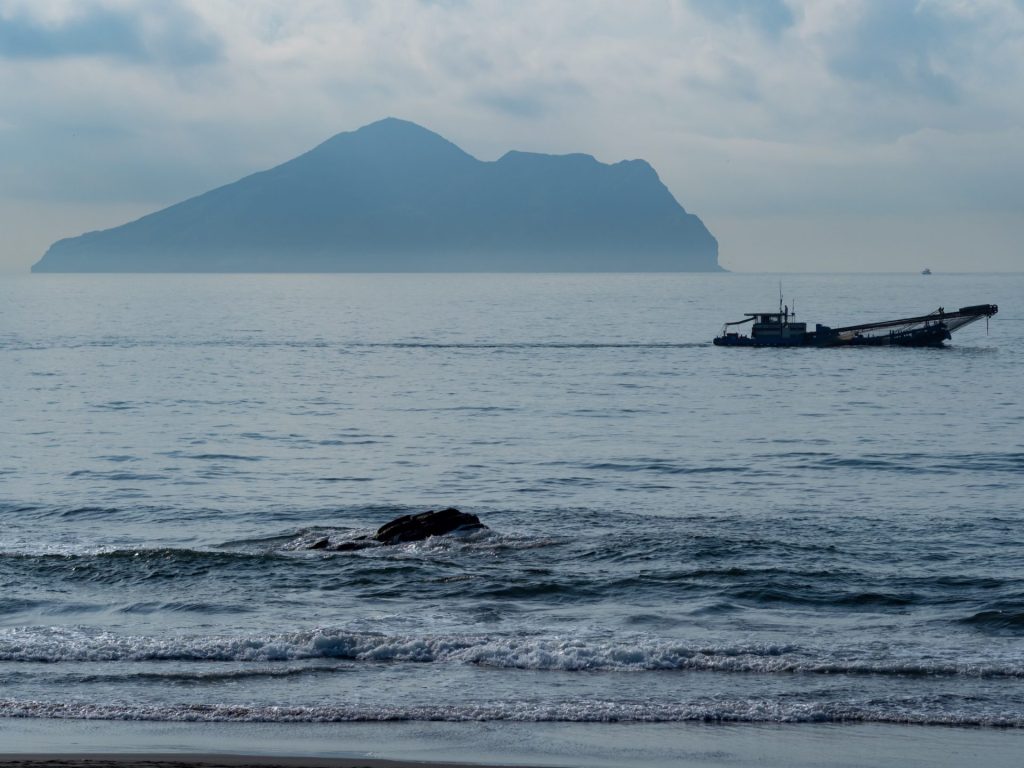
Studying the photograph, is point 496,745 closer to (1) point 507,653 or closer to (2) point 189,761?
(2) point 189,761

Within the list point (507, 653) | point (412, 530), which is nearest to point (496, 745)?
point (507, 653)

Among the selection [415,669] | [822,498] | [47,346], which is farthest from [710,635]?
[47,346]

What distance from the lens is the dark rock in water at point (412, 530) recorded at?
85.4ft

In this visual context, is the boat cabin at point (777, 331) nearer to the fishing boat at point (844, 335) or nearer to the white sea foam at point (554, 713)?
the fishing boat at point (844, 335)

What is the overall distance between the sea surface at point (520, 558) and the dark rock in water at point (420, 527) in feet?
2.39

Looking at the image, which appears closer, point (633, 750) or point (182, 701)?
point (633, 750)

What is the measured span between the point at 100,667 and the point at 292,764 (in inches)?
219

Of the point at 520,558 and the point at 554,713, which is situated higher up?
the point at 520,558

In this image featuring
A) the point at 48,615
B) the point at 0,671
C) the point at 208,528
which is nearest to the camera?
the point at 0,671

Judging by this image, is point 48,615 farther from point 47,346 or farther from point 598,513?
point 47,346

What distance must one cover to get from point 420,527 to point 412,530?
0.60 ft

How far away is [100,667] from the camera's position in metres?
17.8

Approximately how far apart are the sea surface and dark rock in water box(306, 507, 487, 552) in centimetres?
67

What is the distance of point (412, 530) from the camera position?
26.3m
